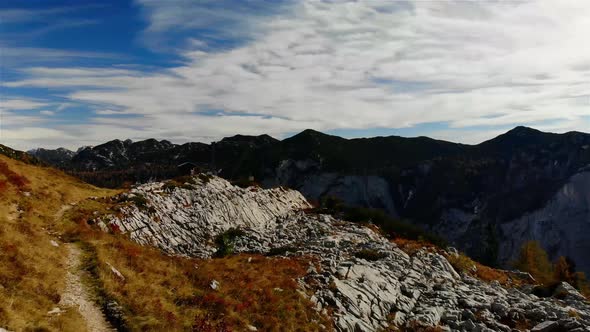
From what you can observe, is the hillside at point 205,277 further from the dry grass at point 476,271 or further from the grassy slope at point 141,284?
the dry grass at point 476,271

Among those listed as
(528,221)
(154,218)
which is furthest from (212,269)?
(528,221)

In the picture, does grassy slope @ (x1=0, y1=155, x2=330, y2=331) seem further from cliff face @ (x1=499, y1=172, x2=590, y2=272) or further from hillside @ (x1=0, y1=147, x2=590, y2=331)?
cliff face @ (x1=499, y1=172, x2=590, y2=272)

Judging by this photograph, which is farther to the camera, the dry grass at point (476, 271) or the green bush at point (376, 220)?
the green bush at point (376, 220)

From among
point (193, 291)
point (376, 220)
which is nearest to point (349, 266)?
point (193, 291)

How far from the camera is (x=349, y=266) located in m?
29.5

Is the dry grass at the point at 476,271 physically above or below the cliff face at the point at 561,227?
above

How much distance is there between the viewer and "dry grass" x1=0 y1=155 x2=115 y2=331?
1539 cm

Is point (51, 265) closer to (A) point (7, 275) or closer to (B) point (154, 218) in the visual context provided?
(A) point (7, 275)

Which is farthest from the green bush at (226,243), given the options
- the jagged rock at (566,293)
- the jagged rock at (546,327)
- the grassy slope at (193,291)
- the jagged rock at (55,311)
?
the jagged rock at (566,293)

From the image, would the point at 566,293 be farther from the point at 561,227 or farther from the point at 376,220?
the point at 561,227

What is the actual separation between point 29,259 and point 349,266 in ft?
67.6

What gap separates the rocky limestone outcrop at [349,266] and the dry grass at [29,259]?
6.11m

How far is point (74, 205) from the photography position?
38.0 meters

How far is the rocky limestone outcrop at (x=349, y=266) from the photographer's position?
24656 millimetres
